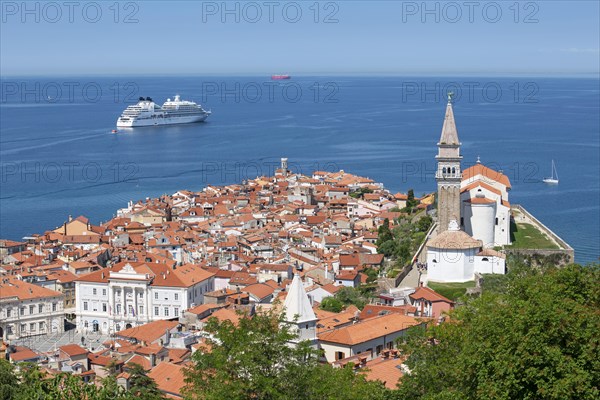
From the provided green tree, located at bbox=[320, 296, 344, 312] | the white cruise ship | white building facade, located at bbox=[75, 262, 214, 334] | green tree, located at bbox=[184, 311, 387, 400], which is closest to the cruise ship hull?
the white cruise ship

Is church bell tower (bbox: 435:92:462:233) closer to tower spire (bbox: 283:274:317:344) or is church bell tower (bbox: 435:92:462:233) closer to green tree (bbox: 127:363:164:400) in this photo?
tower spire (bbox: 283:274:317:344)

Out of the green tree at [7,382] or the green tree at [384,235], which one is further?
the green tree at [384,235]

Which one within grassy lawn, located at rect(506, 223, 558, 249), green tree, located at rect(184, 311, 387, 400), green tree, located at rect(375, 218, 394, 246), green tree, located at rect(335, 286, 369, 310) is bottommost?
green tree, located at rect(335, 286, 369, 310)

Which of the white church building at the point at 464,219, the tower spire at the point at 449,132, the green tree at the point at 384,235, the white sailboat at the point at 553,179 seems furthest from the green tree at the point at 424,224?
the white sailboat at the point at 553,179

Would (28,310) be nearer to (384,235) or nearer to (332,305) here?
(332,305)

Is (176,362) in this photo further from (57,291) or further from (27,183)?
(27,183)

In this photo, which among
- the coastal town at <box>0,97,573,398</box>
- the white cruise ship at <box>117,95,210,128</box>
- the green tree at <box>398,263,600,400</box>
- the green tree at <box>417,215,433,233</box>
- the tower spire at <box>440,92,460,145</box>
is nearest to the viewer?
the green tree at <box>398,263,600,400</box>

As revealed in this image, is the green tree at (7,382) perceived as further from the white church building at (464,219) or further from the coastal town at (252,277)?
the white church building at (464,219)
